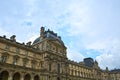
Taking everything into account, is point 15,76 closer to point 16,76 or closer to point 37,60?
point 16,76

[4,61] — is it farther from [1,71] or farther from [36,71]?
[36,71]

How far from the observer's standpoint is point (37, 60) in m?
51.0

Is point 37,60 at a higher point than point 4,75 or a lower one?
higher

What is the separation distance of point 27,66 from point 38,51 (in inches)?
262

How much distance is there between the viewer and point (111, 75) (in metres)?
98.3

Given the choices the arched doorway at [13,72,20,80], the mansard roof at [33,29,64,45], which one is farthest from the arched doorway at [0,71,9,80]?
the mansard roof at [33,29,64,45]

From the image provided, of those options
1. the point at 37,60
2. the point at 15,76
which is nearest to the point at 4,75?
the point at 15,76

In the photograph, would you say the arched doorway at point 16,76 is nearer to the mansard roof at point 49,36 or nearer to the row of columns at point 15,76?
the row of columns at point 15,76

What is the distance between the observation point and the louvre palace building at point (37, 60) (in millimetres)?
42188

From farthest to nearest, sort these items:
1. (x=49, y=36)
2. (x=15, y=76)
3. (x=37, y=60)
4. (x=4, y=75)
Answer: (x=49, y=36)
(x=37, y=60)
(x=15, y=76)
(x=4, y=75)

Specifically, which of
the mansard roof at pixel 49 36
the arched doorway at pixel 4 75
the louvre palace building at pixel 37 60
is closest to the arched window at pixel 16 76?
the louvre palace building at pixel 37 60

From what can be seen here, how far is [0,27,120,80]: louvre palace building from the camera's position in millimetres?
42188

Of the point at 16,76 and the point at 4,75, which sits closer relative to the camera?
the point at 4,75

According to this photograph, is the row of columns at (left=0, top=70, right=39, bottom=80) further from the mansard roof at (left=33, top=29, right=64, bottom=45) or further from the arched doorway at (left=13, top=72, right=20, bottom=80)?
the mansard roof at (left=33, top=29, right=64, bottom=45)
